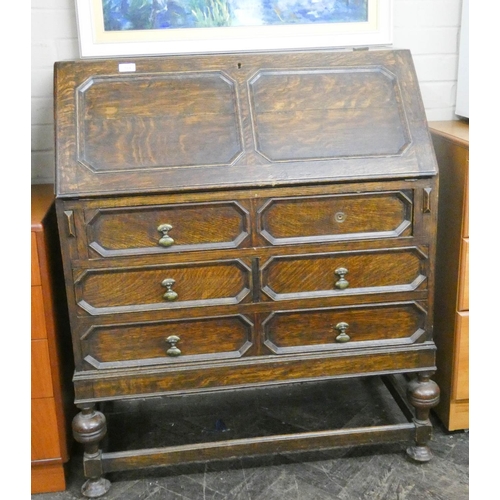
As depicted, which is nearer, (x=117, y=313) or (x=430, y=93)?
(x=117, y=313)

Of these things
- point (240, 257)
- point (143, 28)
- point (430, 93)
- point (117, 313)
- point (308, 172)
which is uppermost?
point (143, 28)

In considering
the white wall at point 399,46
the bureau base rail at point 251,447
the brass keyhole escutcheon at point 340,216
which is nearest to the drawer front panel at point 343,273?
the brass keyhole escutcheon at point 340,216

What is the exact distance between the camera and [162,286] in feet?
6.42

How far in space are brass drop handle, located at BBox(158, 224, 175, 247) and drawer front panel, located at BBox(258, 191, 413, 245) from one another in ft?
0.96

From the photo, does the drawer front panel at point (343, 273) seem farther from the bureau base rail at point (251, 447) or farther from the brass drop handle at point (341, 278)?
the bureau base rail at point (251, 447)

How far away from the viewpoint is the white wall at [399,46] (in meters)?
2.30

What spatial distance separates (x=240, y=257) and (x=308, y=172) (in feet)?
1.16

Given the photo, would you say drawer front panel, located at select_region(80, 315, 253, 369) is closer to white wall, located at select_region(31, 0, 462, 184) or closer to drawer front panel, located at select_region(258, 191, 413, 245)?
drawer front panel, located at select_region(258, 191, 413, 245)

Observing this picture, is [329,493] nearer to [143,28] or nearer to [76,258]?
[76,258]

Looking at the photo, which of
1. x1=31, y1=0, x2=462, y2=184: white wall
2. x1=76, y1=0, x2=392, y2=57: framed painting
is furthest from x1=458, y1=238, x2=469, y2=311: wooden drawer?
x1=76, y1=0, x2=392, y2=57: framed painting

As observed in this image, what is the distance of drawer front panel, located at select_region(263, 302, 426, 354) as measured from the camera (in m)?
2.05
